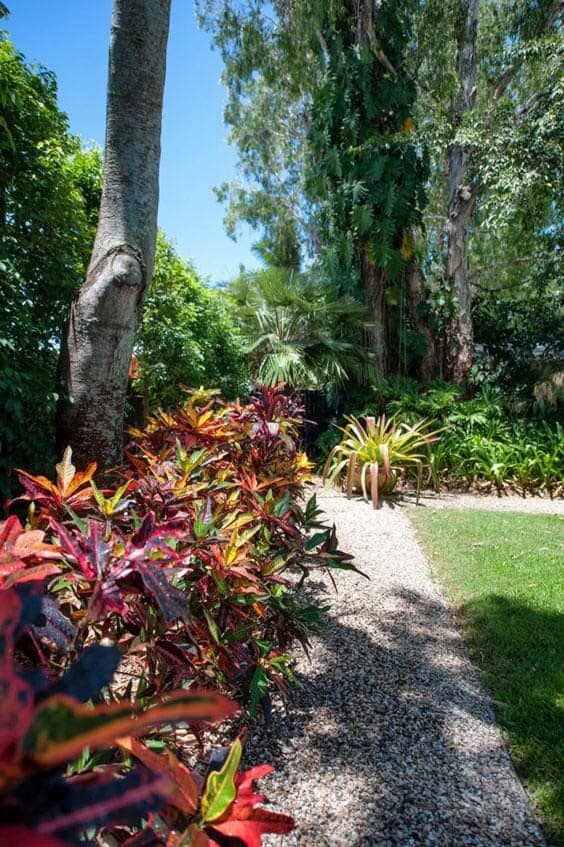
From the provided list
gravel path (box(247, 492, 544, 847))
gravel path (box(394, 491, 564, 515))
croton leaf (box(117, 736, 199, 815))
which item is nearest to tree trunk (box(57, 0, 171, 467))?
gravel path (box(247, 492, 544, 847))

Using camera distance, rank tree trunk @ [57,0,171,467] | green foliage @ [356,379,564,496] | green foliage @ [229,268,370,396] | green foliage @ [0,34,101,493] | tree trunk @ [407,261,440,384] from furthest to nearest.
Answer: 1. tree trunk @ [407,261,440,384]
2. green foliage @ [229,268,370,396]
3. green foliage @ [356,379,564,496]
4. green foliage @ [0,34,101,493]
5. tree trunk @ [57,0,171,467]

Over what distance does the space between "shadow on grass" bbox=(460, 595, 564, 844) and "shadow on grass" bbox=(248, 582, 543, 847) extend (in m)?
0.08

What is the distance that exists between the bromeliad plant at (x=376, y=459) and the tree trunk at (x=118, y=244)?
13.3ft

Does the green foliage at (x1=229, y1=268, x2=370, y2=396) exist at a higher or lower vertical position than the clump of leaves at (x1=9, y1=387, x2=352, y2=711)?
higher

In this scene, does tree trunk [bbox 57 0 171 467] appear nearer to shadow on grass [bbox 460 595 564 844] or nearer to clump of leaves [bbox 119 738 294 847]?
clump of leaves [bbox 119 738 294 847]

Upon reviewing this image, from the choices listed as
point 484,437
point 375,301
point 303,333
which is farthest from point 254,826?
point 375,301

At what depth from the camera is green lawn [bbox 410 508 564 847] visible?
74.0 inches

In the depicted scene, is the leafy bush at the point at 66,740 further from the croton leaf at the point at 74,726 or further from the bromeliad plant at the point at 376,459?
the bromeliad plant at the point at 376,459

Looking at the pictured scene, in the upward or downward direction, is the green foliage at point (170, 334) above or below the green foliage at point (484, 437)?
above

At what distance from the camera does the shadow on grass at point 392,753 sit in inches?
60.5

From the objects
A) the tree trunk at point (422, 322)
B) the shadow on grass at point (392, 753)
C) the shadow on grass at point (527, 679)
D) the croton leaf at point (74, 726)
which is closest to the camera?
the croton leaf at point (74, 726)

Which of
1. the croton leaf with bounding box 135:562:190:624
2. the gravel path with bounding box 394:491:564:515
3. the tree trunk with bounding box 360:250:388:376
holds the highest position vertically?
the tree trunk with bounding box 360:250:388:376

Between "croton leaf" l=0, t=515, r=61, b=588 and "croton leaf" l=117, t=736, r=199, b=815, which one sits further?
"croton leaf" l=0, t=515, r=61, b=588

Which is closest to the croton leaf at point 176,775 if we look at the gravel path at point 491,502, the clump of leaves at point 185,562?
the clump of leaves at point 185,562
